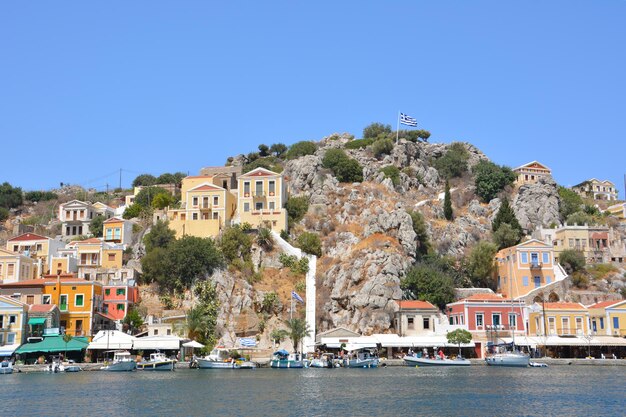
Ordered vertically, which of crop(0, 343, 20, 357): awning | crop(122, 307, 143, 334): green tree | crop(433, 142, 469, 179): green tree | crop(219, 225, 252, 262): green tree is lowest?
crop(0, 343, 20, 357): awning

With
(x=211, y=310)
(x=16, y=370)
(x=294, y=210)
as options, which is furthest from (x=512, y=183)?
(x=16, y=370)

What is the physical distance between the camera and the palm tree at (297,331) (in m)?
75.3

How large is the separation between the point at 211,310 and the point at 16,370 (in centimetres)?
1969

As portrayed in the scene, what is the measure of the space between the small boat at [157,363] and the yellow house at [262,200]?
969 inches

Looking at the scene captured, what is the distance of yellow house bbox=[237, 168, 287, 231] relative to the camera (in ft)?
302

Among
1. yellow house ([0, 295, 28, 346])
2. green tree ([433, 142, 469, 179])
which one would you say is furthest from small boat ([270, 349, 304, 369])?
green tree ([433, 142, 469, 179])

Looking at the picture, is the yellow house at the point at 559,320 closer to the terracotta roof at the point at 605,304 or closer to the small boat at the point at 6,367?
the terracotta roof at the point at 605,304

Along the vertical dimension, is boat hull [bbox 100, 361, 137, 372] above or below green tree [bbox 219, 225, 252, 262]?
below

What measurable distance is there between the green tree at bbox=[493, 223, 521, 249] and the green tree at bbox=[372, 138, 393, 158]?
28.2 meters

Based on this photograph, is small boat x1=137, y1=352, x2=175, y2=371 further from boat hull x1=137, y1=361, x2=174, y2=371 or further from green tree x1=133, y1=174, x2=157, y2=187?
green tree x1=133, y1=174, x2=157, y2=187

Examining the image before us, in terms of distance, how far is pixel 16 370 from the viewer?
69875 mm

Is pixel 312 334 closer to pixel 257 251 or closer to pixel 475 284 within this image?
pixel 257 251

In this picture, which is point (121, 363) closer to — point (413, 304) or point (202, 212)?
point (202, 212)

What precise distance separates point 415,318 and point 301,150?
52.7m
